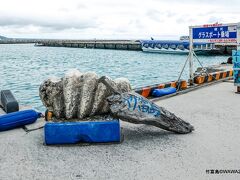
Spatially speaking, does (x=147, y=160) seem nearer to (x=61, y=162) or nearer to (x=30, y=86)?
(x=61, y=162)

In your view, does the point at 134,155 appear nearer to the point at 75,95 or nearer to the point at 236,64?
the point at 75,95

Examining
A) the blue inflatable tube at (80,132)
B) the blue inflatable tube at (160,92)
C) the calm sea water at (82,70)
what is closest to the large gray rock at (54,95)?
the blue inflatable tube at (80,132)

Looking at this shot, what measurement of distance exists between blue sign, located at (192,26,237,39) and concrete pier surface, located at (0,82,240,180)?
4.59 metres

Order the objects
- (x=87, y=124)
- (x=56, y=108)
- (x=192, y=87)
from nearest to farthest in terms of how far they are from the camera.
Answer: (x=87, y=124) < (x=56, y=108) < (x=192, y=87)

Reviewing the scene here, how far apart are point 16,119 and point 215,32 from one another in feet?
22.9

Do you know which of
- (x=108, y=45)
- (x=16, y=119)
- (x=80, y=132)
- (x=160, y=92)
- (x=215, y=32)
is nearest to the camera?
(x=80, y=132)

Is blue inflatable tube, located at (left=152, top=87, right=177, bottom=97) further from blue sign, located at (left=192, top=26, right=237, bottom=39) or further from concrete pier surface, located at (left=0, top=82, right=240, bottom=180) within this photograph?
concrete pier surface, located at (left=0, top=82, right=240, bottom=180)

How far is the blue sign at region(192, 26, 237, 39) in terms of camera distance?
979 cm

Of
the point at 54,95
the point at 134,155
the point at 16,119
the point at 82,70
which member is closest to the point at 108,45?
the point at 82,70

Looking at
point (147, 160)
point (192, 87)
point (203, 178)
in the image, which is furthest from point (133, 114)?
point (192, 87)

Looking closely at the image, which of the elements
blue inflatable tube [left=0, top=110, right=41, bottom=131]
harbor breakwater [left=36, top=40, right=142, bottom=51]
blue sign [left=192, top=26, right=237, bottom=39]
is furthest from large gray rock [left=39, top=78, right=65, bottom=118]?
harbor breakwater [left=36, top=40, right=142, bottom=51]

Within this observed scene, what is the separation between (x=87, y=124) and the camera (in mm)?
4672

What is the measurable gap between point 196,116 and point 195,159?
8.10 feet

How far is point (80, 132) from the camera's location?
469 centimetres
